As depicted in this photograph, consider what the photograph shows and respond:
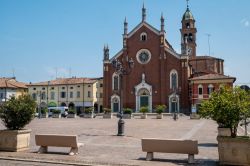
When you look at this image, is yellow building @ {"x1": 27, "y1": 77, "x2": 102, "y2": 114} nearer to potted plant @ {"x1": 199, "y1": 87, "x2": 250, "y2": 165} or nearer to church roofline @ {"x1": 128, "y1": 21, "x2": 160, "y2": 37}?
church roofline @ {"x1": 128, "y1": 21, "x2": 160, "y2": 37}

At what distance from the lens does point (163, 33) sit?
5856 centimetres

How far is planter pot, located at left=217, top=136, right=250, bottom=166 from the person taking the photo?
359 inches

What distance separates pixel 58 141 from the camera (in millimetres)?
11391

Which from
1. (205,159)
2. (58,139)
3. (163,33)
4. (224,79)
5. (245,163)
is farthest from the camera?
(163,33)

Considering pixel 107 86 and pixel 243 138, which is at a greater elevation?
pixel 107 86

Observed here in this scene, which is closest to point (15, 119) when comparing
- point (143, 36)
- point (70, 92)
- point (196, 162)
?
point (196, 162)

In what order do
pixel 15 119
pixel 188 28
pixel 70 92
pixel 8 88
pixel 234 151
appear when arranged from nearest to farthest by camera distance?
pixel 234 151 → pixel 15 119 → pixel 70 92 → pixel 8 88 → pixel 188 28

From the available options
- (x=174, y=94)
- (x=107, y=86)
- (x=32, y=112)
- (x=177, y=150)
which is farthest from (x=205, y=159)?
(x=107, y=86)

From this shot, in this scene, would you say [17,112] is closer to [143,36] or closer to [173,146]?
[173,146]

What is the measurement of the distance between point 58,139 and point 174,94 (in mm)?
46546

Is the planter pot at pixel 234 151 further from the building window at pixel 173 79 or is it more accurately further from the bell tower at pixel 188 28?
the bell tower at pixel 188 28

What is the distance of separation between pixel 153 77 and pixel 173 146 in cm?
4890

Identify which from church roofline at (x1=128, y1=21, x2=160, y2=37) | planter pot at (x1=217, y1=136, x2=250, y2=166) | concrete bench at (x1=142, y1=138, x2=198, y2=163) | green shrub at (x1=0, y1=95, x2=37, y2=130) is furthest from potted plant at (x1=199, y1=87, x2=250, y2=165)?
church roofline at (x1=128, y1=21, x2=160, y2=37)

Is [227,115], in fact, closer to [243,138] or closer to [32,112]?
[243,138]
